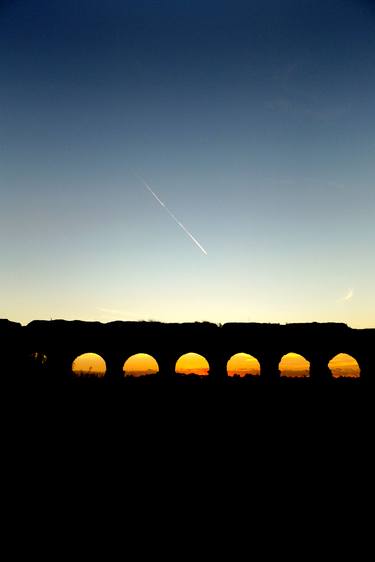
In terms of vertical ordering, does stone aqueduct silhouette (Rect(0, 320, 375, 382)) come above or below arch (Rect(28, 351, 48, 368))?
above

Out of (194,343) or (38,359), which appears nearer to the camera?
(194,343)

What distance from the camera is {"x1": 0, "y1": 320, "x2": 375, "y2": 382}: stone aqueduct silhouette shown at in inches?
758

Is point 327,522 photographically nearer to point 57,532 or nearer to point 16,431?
point 57,532

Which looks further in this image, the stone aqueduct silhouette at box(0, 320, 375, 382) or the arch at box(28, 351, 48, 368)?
the arch at box(28, 351, 48, 368)

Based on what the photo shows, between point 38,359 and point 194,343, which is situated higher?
point 194,343

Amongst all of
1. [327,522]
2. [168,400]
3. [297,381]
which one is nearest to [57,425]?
Answer: [168,400]

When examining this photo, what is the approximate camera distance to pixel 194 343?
63.5 ft

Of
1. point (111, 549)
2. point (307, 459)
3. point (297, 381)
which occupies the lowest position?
point (111, 549)

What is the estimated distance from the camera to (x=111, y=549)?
4938 mm

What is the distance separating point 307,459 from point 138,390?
9.58 m

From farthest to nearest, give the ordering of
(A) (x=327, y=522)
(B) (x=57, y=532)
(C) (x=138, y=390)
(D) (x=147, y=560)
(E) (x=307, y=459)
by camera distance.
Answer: (C) (x=138, y=390) < (E) (x=307, y=459) < (A) (x=327, y=522) < (B) (x=57, y=532) < (D) (x=147, y=560)

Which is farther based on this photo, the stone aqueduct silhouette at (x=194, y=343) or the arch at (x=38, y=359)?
the arch at (x=38, y=359)

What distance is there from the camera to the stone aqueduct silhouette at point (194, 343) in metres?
19.2

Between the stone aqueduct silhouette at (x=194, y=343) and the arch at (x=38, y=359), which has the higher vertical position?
the stone aqueduct silhouette at (x=194, y=343)
